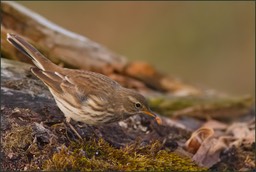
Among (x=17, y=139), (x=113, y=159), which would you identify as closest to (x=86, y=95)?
(x=113, y=159)

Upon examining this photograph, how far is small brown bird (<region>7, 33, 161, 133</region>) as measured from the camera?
7117mm

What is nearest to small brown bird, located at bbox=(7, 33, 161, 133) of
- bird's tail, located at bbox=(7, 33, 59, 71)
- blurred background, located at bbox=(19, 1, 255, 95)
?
bird's tail, located at bbox=(7, 33, 59, 71)

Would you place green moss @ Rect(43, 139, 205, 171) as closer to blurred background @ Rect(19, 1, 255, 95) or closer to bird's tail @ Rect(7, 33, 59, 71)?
bird's tail @ Rect(7, 33, 59, 71)

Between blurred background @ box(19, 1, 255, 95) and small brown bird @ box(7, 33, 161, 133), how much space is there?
11623 mm

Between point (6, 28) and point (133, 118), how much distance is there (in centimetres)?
258

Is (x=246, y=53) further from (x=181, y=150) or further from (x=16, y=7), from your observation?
(x=181, y=150)

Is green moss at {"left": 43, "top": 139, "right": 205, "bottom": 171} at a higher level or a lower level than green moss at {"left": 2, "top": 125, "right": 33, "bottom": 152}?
higher

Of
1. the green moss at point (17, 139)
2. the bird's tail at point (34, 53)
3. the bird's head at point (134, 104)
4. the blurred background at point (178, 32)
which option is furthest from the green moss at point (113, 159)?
the blurred background at point (178, 32)

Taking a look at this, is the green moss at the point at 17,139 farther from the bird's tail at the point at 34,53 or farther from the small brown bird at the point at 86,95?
the bird's tail at the point at 34,53

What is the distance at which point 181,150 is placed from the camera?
756 centimetres

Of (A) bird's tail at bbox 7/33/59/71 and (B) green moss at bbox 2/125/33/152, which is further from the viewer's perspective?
(A) bird's tail at bbox 7/33/59/71

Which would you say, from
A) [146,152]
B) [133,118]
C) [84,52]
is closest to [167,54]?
[84,52]

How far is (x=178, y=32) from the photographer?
20.7 meters


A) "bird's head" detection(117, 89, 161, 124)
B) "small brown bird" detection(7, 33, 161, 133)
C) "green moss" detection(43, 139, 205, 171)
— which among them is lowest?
"green moss" detection(43, 139, 205, 171)
